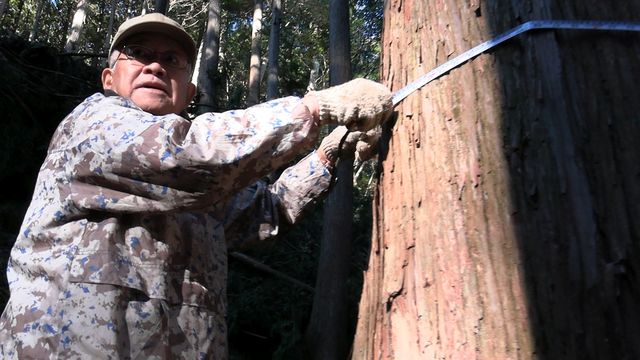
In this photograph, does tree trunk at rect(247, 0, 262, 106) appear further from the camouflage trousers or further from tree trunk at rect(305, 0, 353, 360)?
the camouflage trousers

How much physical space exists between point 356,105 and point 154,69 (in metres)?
0.89

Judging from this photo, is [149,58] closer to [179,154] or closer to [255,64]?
[179,154]

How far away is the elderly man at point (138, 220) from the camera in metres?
1.73

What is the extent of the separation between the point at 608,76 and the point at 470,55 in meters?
0.31

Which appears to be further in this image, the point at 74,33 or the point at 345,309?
the point at 74,33

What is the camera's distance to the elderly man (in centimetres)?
173

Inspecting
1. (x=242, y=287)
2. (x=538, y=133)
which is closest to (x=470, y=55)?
(x=538, y=133)

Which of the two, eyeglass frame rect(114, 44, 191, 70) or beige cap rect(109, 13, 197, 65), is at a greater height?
beige cap rect(109, 13, 197, 65)

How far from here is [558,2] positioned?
4.61 feet

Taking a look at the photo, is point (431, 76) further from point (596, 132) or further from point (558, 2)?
point (596, 132)

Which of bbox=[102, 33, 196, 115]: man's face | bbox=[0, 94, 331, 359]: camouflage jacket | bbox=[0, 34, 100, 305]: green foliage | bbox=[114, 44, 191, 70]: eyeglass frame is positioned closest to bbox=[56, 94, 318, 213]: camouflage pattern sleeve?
bbox=[0, 94, 331, 359]: camouflage jacket

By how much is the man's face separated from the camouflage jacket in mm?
185

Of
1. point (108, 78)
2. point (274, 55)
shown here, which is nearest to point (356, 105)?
point (108, 78)

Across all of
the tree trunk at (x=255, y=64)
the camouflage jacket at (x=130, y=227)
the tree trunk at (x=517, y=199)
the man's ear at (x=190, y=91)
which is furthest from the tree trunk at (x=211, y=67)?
the tree trunk at (x=517, y=199)
